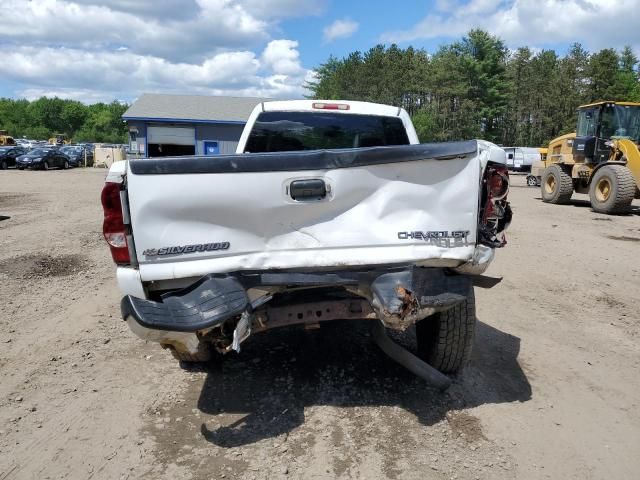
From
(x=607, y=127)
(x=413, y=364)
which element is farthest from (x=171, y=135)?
(x=413, y=364)

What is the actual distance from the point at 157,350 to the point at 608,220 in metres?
12.5

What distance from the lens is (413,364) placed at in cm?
371

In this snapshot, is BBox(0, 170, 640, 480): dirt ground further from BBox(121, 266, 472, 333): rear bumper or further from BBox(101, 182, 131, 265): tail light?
BBox(101, 182, 131, 265): tail light

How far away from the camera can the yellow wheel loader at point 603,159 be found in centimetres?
1374

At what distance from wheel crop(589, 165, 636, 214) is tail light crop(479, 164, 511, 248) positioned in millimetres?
12159

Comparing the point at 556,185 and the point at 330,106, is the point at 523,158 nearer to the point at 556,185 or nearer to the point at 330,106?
the point at 556,185

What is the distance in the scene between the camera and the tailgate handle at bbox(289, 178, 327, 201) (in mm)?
3119

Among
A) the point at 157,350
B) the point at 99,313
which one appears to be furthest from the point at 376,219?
the point at 99,313

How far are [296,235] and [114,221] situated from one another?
1068 millimetres

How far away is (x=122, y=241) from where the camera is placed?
304 cm

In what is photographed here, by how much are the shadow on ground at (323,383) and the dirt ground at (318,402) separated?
0.6 inches

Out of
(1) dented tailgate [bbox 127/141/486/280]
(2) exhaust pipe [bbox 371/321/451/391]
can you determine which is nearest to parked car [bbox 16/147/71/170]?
(1) dented tailgate [bbox 127/141/486/280]

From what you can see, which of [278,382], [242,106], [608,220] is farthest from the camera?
[242,106]

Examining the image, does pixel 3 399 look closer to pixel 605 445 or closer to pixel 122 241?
pixel 122 241
